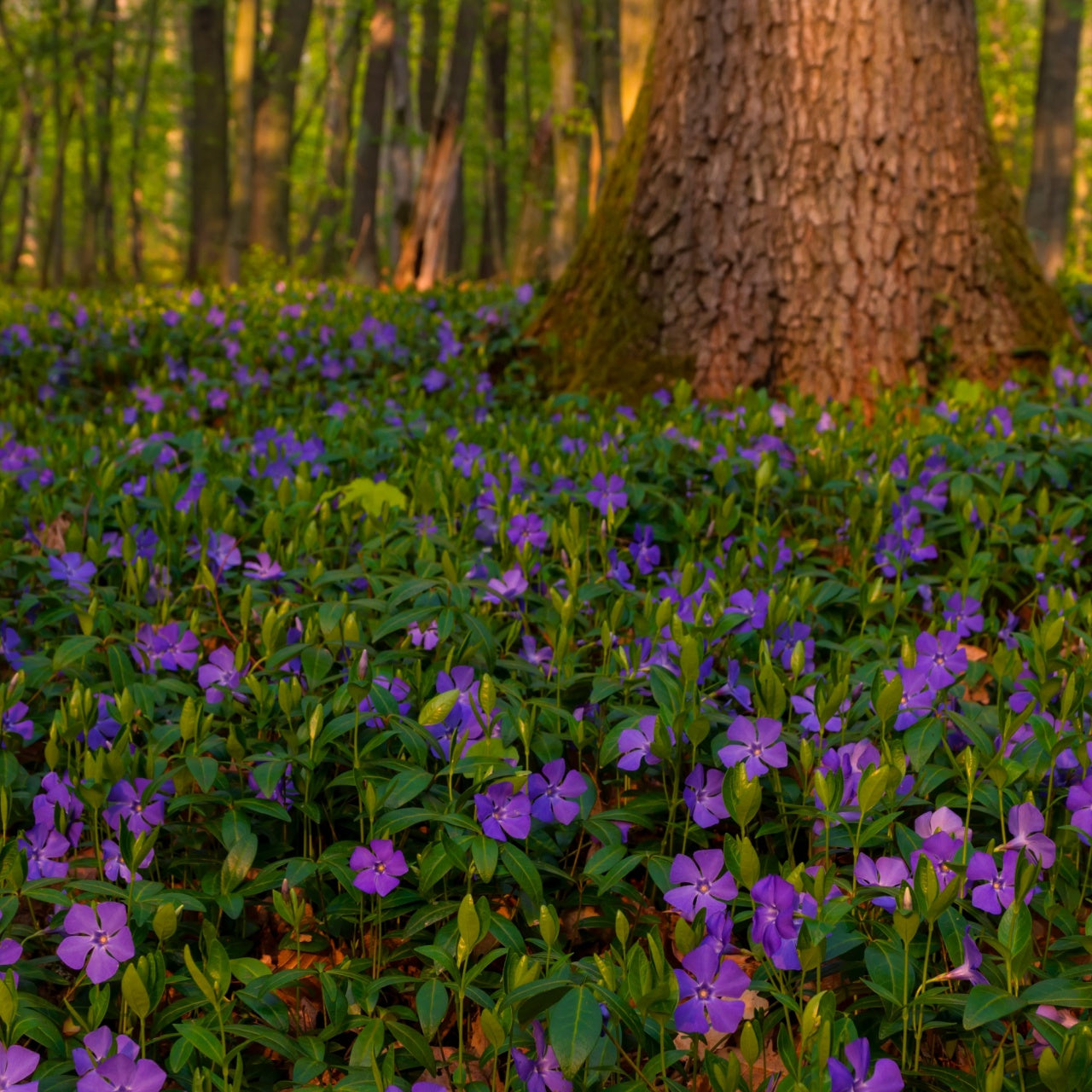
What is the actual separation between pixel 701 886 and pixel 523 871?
0.27m

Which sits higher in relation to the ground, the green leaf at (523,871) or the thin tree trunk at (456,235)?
the thin tree trunk at (456,235)

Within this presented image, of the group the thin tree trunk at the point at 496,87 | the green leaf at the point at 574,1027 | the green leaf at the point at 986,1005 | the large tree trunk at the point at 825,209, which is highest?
the thin tree trunk at the point at 496,87

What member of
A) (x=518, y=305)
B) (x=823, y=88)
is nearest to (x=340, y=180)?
(x=518, y=305)

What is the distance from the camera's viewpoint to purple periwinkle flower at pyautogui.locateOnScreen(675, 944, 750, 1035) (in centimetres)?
132

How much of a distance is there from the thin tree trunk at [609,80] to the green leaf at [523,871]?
372 inches

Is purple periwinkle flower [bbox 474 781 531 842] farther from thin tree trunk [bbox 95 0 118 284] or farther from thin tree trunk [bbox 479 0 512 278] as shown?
thin tree trunk [bbox 95 0 118 284]

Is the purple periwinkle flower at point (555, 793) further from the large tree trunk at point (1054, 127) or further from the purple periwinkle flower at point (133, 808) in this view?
the large tree trunk at point (1054, 127)

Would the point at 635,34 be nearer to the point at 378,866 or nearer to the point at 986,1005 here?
the point at 378,866

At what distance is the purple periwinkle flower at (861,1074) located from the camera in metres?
1.22

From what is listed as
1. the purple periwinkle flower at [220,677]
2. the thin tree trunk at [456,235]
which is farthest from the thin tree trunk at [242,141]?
the purple periwinkle flower at [220,677]

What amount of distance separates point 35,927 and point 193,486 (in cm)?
174

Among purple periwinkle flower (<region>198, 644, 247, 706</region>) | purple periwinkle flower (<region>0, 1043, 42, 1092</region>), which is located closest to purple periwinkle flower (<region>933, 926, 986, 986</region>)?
purple periwinkle flower (<region>0, 1043, 42, 1092</region>)

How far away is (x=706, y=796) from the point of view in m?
1.74

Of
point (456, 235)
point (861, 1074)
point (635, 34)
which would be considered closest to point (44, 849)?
point (861, 1074)
